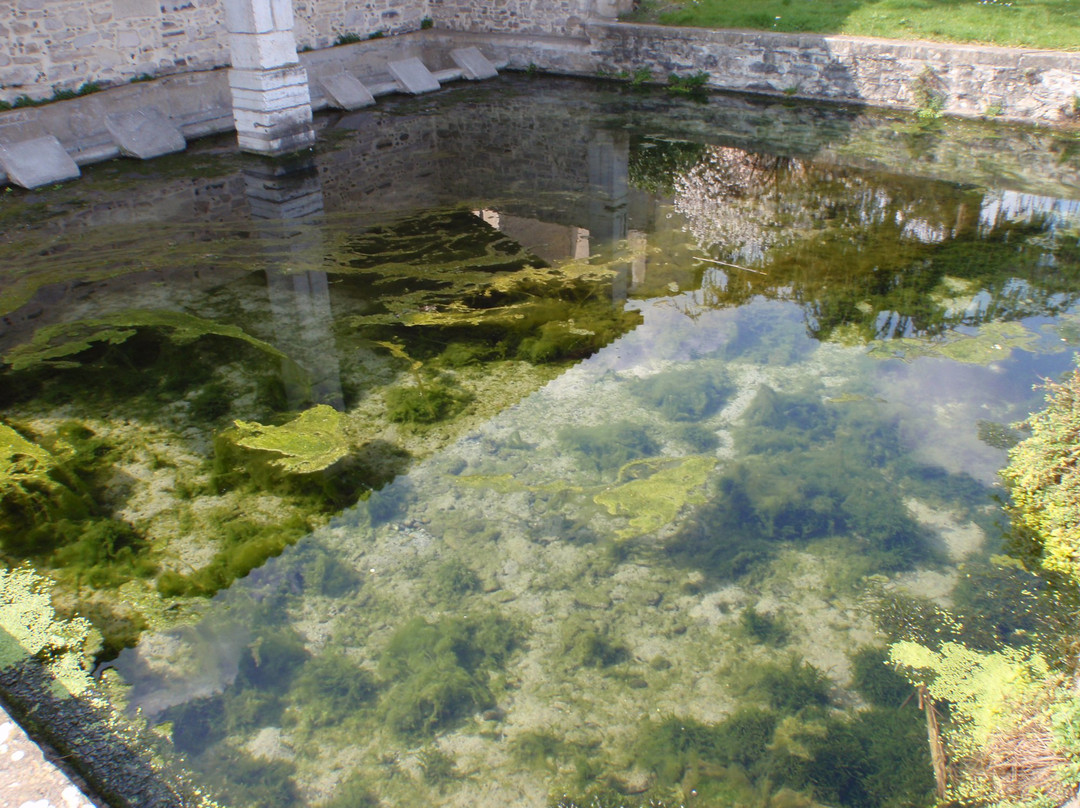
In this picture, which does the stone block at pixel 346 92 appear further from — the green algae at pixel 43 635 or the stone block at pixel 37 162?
the green algae at pixel 43 635

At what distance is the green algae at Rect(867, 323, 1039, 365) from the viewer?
526 cm

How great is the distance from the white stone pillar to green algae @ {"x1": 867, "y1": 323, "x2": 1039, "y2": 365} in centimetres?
651

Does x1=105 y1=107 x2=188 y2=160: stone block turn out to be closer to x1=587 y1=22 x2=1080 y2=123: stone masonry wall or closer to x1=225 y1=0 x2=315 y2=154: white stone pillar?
x1=225 y1=0 x2=315 y2=154: white stone pillar

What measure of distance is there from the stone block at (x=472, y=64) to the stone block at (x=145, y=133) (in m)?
4.56

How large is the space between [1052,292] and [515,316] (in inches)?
151

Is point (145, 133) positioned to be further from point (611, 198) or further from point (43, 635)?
point (43, 635)

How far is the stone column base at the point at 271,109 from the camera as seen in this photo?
8.68 metres

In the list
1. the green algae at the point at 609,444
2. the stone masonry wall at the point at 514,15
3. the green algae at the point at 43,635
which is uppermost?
the stone masonry wall at the point at 514,15

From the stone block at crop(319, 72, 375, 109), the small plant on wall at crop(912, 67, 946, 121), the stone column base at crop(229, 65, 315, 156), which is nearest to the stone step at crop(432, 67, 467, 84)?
the stone block at crop(319, 72, 375, 109)

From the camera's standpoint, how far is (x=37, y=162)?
798 centimetres

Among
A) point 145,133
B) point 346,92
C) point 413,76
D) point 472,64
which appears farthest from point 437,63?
point 145,133

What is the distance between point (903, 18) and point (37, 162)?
10195mm

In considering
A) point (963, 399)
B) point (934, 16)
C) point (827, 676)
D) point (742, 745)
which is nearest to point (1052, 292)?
point (963, 399)

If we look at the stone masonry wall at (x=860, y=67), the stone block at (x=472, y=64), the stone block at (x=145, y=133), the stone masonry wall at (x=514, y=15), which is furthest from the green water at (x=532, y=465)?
the stone masonry wall at (x=514, y=15)
